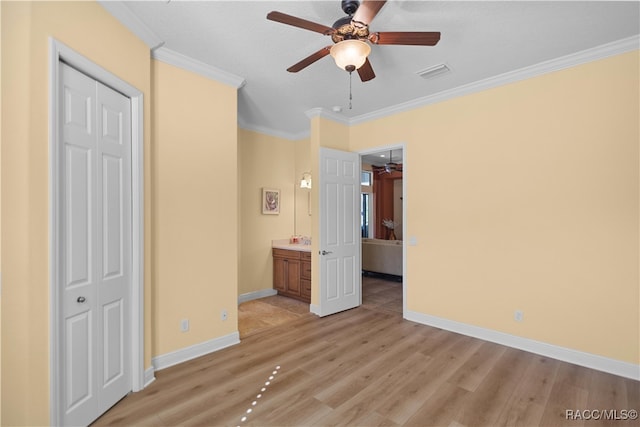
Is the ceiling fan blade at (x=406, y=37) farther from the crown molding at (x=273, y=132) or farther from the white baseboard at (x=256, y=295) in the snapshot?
the white baseboard at (x=256, y=295)

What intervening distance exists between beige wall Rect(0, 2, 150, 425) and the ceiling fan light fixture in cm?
168

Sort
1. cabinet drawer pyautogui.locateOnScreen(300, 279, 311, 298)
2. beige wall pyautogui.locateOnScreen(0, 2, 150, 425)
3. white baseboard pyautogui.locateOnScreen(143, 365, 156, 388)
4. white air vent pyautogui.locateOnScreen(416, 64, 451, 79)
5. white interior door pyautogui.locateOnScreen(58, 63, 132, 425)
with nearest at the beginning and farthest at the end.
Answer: beige wall pyautogui.locateOnScreen(0, 2, 150, 425)
white interior door pyautogui.locateOnScreen(58, 63, 132, 425)
white baseboard pyautogui.locateOnScreen(143, 365, 156, 388)
white air vent pyautogui.locateOnScreen(416, 64, 451, 79)
cabinet drawer pyautogui.locateOnScreen(300, 279, 311, 298)

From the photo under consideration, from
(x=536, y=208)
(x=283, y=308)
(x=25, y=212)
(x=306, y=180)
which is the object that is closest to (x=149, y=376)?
(x=25, y=212)

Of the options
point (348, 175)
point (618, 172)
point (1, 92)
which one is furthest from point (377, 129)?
point (1, 92)

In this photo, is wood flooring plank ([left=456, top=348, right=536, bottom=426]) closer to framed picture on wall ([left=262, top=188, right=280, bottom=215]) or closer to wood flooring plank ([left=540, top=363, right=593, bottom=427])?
wood flooring plank ([left=540, top=363, right=593, bottom=427])

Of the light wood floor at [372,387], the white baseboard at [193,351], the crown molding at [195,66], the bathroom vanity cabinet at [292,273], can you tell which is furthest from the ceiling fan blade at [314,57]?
the bathroom vanity cabinet at [292,273]

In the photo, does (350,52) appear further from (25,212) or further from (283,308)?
(283,308)

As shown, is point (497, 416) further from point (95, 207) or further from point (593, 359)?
point (95, 207)

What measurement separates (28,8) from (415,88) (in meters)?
3.36

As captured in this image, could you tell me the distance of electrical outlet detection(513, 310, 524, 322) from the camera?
10.7ft

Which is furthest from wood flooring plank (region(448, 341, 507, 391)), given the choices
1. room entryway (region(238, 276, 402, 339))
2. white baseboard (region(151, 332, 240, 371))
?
white baseboard (region(151, 332, 240, 371))

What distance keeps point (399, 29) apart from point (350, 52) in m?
0.79

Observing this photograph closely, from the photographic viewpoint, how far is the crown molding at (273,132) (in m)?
5.04

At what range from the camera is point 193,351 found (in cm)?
301
